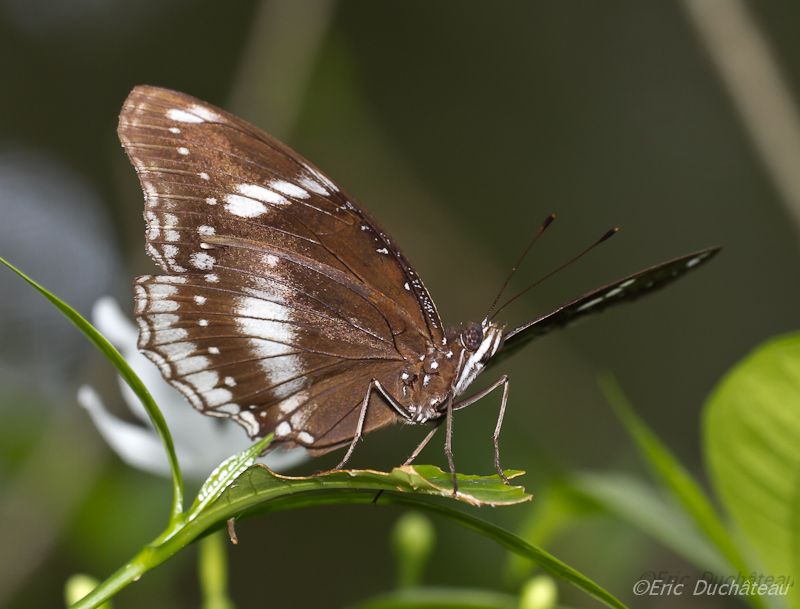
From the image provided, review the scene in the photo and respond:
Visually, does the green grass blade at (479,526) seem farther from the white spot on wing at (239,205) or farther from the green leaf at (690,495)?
the white spot on wing at (239,205)

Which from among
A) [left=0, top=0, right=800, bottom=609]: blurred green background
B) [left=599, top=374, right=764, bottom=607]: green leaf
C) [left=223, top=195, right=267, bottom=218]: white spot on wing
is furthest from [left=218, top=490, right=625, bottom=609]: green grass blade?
[left=0, top=0, right=800, bottom=609]: blurred green background

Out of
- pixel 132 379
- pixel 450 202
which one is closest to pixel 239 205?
pixel 132 379

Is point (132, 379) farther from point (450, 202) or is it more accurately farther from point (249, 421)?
point (450, 202)

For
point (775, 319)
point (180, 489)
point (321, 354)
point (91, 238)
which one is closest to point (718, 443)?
point (321, 354)

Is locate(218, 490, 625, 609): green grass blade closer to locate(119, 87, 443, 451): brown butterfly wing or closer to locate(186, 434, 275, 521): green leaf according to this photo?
locate(186, 434, 275, 521): green leaf

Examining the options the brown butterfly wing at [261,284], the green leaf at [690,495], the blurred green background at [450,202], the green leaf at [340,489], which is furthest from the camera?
the blurred green background at [450,202]

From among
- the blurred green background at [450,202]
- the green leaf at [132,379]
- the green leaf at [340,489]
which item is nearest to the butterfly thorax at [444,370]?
the green leaf at [340,489]
